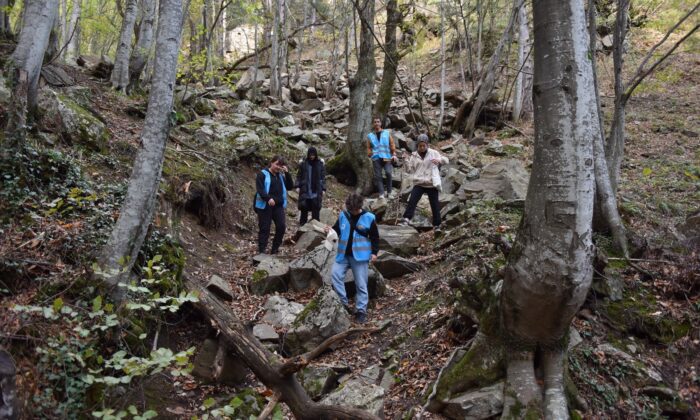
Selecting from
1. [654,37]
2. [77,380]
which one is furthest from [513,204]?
[654,37]

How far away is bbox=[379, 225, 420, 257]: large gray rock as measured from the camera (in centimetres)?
827

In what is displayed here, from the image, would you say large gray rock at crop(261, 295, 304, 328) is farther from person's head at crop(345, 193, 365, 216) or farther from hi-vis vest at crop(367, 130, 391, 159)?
hi-vis vest at crop(367, 130, 391, 159)

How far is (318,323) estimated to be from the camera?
5.71 metres

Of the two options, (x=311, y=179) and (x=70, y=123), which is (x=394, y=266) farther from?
(x=70, y=123)

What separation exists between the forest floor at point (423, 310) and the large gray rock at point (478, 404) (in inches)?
10.3

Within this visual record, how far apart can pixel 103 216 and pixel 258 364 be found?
276 cm

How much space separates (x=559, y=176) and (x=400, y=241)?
5.09 m

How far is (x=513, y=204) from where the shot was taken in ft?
28.9

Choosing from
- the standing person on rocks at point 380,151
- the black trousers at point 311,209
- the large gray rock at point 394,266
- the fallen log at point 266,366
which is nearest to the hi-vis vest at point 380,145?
the standing person on rocks at point 380,151

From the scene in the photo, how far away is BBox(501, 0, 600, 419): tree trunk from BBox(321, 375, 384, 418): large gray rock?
153 centimetres

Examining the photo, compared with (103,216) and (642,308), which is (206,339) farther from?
(642,308)

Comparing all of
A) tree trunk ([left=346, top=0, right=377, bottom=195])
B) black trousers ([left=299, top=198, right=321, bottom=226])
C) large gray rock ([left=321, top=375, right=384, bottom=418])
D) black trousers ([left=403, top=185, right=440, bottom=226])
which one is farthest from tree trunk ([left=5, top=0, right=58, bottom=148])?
tree trunk ([left=346, top=0, right=377, bottom=195])

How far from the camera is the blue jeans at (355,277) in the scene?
6281 mm

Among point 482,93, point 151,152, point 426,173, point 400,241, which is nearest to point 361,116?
point 426,173
